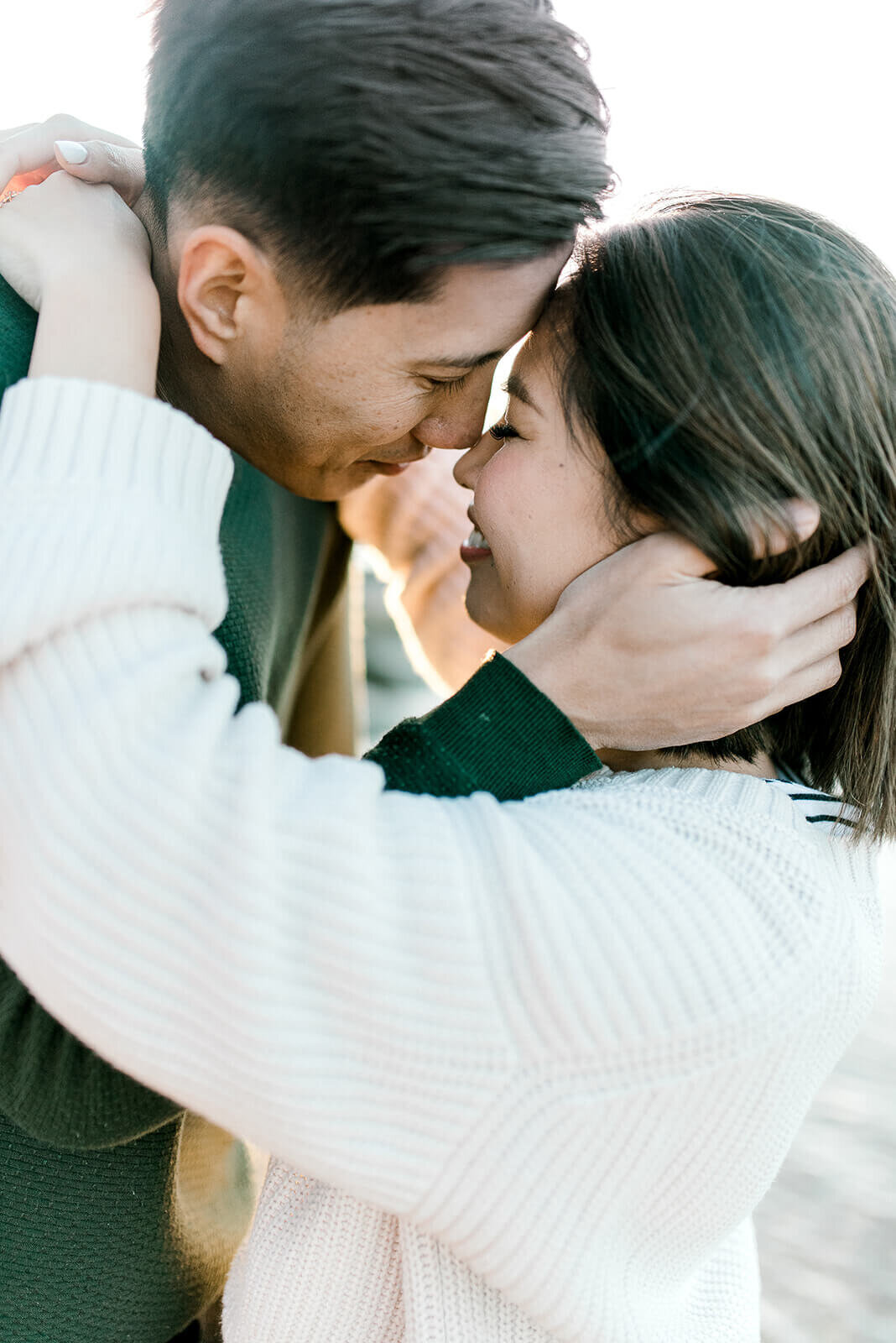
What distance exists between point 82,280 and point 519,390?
55cm

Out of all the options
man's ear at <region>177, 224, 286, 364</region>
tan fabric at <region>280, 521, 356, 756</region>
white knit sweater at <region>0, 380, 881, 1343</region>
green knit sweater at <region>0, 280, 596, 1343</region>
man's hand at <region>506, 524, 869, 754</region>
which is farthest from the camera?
tan fabric at <region>280, 521, 356, 756</region>

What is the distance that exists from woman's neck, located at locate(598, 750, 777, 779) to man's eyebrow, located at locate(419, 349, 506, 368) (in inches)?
21.0

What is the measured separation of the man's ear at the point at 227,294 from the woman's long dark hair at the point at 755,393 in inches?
15.6

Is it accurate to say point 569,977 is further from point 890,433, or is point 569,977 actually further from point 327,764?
point 890,433

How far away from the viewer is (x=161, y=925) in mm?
886

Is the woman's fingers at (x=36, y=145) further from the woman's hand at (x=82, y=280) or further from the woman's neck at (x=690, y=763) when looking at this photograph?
the woman's neck at (x=690, y=763)

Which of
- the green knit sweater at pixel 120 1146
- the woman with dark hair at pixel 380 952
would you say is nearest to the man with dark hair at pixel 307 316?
the green knit sweater at pixel 120 1146

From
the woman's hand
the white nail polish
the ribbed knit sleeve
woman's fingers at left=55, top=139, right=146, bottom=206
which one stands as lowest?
the ribbed knit sleeve

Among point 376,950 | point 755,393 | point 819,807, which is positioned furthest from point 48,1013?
point 755,393

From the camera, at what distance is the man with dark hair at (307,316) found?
1126 millimetres

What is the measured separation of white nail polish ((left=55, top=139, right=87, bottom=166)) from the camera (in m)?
1.37

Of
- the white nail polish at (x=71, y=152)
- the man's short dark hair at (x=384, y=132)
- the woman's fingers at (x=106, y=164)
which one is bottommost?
the woman's fingers at (x=106, y=164)

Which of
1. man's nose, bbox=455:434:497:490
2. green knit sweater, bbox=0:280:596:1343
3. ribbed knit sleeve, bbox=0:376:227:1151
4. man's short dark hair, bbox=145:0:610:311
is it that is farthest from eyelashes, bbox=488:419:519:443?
ribbed knit sleeve, bbox=0:376:227:1151

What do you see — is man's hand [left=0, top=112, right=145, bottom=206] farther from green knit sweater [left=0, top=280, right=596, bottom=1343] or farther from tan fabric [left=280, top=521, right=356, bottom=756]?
tan fabric [left=280, top=521, right=356, bottom=756]
